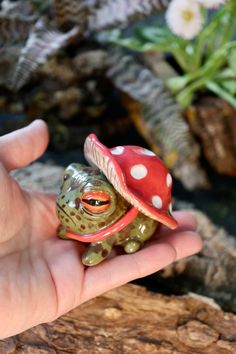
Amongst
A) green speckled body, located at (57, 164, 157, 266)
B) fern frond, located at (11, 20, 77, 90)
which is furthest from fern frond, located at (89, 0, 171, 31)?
green speckled body, located at (57, 164, 157, 266)

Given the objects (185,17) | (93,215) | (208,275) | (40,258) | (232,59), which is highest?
(185,17)

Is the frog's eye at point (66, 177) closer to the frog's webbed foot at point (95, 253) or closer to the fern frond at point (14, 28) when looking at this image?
the frog's webbed foot at point (95, 253)

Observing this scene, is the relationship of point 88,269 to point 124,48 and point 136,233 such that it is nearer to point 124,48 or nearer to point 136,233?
point 136,233

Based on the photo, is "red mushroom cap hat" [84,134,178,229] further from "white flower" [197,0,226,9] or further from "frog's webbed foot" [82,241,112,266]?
"white flower" [197,0,226,9]

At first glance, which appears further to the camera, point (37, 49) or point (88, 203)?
point (37, 49)

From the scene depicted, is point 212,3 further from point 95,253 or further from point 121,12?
point 95,253

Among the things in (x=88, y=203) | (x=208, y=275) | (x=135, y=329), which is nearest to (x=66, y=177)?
(x=88, y=203)
